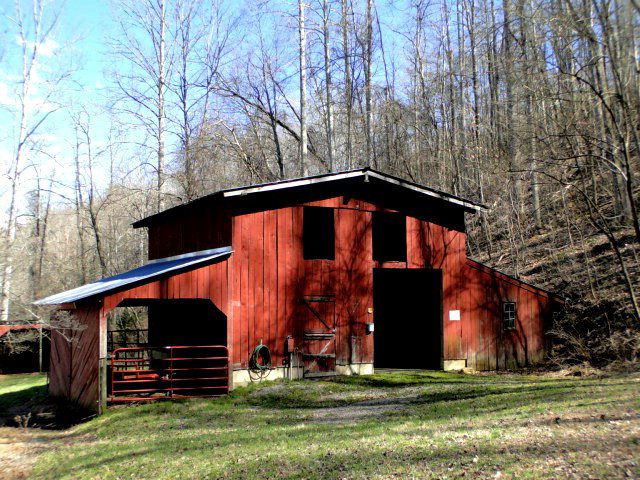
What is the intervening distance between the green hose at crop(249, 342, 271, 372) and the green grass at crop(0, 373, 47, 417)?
8.17 meters

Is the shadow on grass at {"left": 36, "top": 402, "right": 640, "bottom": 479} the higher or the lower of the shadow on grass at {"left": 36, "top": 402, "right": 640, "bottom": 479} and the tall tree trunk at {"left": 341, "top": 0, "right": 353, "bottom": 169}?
the lower

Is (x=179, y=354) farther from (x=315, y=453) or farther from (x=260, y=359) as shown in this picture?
(x=315, y=453)

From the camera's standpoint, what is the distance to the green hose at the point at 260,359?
1633cm

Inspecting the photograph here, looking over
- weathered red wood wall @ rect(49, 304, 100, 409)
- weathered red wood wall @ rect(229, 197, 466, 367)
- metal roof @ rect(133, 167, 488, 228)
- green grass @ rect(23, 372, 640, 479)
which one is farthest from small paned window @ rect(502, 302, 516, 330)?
weathered red wood wall @ rect(49, 304, 100, 409)

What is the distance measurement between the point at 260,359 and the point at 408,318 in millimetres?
7073

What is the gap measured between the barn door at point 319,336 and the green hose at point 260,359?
3.70ft

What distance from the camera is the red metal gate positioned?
1488 cm

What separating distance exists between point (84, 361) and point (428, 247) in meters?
10.5

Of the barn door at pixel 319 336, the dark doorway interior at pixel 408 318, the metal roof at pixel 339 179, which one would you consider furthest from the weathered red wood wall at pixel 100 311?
the dark doorway interior at pixel 408 318

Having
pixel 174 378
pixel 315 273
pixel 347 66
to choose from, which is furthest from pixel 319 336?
pixel 347 66

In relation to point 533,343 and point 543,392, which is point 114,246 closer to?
point 533,343

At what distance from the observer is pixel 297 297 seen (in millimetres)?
17250

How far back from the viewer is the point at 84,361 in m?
15.8

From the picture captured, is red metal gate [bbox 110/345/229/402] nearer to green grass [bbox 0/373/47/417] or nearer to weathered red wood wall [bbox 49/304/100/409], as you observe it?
weathered red wood wall [bbox 49/304/100/409]
